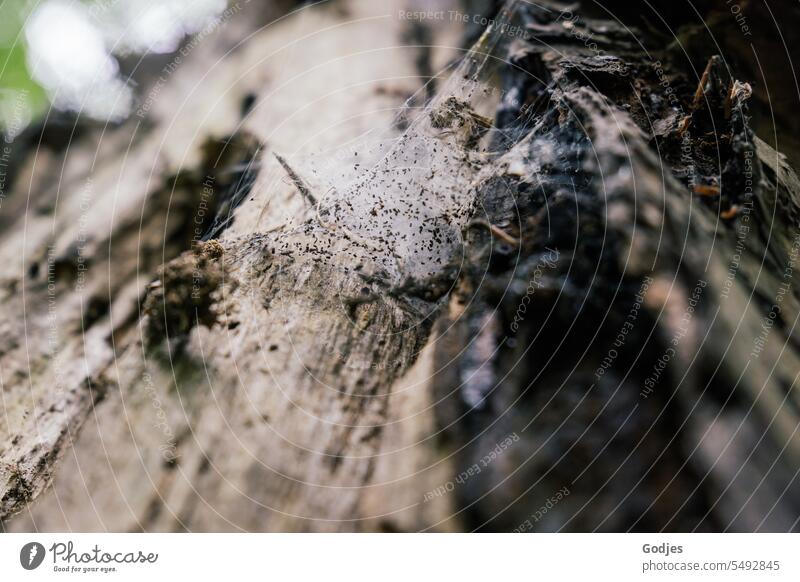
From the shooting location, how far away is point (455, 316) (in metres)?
0.73

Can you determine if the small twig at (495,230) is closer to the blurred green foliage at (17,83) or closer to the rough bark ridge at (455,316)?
the rough bark ridge at (455,316)

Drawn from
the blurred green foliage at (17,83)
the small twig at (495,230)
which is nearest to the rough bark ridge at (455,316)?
the small twig at (495,230)

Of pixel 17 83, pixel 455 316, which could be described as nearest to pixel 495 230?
pixel 455 316

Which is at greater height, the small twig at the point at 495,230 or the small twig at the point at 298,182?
the small twig at the point at 298,182

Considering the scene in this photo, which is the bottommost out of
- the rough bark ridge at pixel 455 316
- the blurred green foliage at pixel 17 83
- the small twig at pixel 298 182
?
the rough bark ridge at pixel 455 316

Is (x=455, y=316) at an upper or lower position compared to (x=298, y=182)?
lower

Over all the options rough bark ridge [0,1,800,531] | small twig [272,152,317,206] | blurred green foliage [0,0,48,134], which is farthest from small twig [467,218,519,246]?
blurred green foliage [0,0,48,134]

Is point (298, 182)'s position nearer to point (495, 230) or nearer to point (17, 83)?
point (495, 230)

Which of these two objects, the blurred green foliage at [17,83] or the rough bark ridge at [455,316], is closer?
the rough bark ridge at [455,316]

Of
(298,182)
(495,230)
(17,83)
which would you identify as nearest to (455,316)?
(495,230)

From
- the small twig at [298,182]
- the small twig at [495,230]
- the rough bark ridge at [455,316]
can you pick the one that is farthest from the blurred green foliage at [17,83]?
the small twig at [495,230]

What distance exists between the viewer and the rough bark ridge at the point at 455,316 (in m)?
0.70

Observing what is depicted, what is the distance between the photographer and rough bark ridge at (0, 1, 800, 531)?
70cm

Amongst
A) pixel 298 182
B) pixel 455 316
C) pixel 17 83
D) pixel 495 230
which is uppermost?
pixel 17 83
